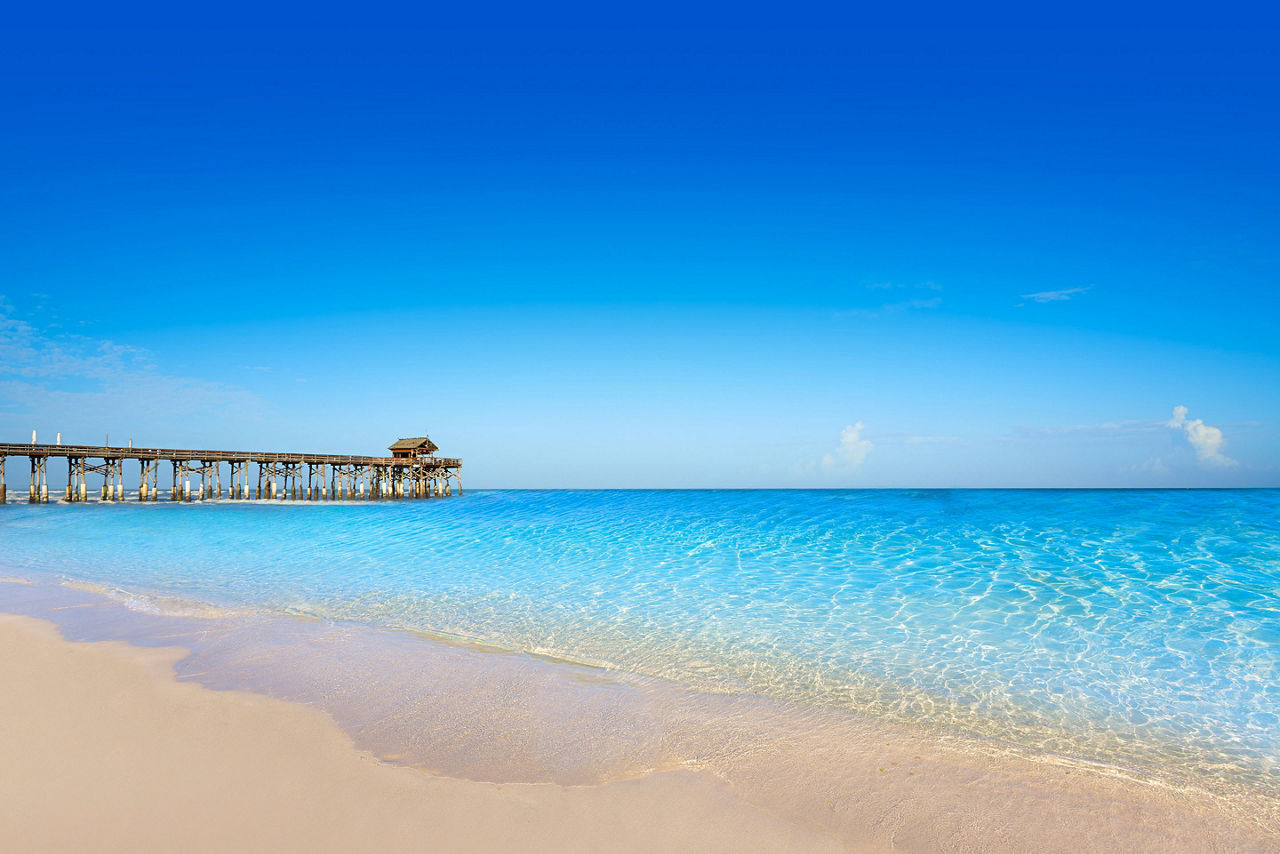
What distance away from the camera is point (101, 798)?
4.03 metres

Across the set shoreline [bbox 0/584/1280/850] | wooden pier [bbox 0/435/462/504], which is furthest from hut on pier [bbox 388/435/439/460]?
shoreline [bbox 0/584/1280/850]

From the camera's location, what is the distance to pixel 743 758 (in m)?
5.00

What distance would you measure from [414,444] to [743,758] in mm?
54400

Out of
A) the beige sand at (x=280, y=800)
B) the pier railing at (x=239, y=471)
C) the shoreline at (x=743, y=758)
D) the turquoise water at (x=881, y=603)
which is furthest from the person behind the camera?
the pier railing at (x=239, y=471)

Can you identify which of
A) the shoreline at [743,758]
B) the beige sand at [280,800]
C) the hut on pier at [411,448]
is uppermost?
A: the hut on pier at [411,448]

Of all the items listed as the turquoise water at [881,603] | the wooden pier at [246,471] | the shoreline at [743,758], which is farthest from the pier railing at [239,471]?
the shoreline at [743,758]

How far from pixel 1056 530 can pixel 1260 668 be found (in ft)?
40.8

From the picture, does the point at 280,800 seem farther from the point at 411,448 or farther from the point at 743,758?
the point at 411,448

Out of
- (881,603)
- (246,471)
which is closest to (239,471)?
(246,471)

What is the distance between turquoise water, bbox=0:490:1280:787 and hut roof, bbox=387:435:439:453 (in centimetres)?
3235

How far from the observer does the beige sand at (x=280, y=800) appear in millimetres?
3672

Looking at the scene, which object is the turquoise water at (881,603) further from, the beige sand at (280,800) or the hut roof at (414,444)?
the hut roof at (414,444)

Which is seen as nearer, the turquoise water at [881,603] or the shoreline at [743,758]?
the shoreline at [743,758]

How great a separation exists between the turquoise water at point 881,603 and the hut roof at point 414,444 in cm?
3235
